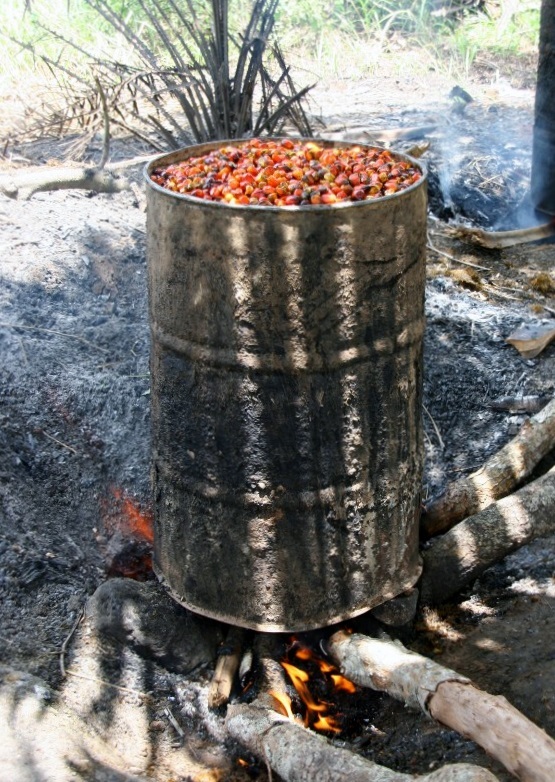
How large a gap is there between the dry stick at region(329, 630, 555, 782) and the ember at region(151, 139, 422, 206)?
145cm

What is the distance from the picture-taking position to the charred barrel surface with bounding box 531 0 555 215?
6348 millimetres

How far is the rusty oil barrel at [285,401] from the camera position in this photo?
255 cm

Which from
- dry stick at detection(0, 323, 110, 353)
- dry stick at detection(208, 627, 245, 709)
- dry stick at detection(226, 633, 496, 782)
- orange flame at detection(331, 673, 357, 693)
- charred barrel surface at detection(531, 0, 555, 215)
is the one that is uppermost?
charred barrel surface at detection(531, 0, 555, 215)

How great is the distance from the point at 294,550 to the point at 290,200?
1135mm

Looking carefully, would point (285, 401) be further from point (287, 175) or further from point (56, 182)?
point (56, 182)

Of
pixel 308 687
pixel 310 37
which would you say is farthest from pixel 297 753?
pixel 310 37

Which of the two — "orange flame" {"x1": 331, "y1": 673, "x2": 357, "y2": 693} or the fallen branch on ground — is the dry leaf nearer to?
the fallen branch on ground

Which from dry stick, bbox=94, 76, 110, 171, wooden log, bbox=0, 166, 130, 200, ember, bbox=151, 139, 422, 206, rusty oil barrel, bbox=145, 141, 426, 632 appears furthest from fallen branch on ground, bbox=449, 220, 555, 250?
rusty oil barrel, bbox=145, 141, 426, 632

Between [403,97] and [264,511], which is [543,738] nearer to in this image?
[264,511]

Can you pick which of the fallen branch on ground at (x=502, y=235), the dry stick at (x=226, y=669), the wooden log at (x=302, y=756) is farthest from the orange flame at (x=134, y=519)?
the fallen branch on ground at (x=502, y=235)

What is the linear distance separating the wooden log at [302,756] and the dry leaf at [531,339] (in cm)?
246

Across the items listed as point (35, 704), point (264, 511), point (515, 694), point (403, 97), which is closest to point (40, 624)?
point (35, 704)

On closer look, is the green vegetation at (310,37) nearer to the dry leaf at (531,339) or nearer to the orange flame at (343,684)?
the dry leaf at (531,339)

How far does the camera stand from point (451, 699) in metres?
2.61
